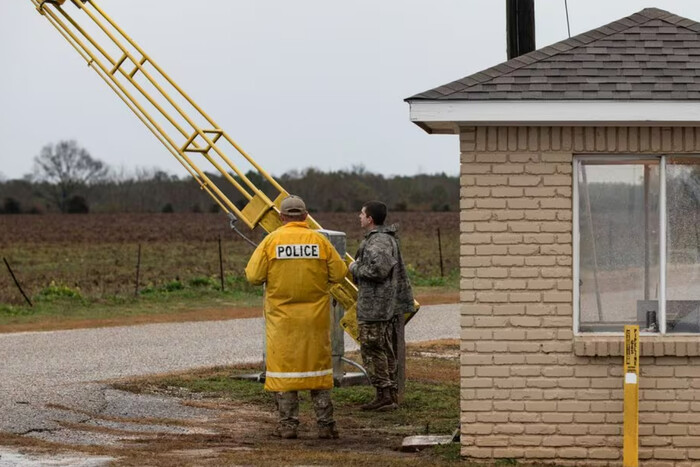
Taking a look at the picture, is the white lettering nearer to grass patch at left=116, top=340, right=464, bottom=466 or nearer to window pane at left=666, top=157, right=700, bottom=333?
grass patch at left=116, top=340, right=464, bottom=466

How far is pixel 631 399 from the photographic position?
28.3 feet

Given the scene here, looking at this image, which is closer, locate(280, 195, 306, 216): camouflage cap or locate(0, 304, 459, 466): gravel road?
locate(280, 195, 306, 216): camouflage cap

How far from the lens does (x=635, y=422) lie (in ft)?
28.4

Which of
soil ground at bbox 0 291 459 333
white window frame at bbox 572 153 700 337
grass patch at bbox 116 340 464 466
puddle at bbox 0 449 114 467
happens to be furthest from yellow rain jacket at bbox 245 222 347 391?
soil ground at bbox 0 291 459 333

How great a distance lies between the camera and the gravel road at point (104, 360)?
39.8 ft

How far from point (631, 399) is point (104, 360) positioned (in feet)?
32.9

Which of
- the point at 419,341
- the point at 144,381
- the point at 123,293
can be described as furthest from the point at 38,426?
the point at 123,293

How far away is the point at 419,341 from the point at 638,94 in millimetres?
11122

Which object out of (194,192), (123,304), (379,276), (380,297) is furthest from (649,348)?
(194,192)

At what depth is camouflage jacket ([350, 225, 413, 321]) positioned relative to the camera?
11.4 m

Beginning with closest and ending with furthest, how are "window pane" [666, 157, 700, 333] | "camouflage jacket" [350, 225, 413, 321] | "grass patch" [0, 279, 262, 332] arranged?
"window pane" [666, 157, 700, 333], "camouflage jacket" [350, 225, 413, 321], "grass patch" [0, 279, 262, 332]

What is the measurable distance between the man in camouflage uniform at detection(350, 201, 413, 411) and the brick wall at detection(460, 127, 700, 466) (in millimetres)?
2334

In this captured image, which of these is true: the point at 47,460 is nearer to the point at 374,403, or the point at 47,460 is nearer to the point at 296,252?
the point at 296,252

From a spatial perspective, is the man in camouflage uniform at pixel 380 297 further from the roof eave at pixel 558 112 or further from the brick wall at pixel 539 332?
the roof eave at pixel 558 112
